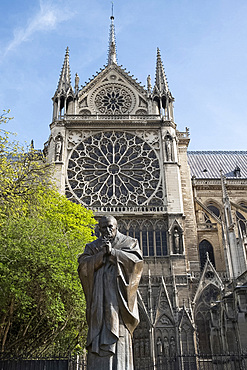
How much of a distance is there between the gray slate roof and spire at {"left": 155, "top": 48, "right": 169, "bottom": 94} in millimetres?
9798

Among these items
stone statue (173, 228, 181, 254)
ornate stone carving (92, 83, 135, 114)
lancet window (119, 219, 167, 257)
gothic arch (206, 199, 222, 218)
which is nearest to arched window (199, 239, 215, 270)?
stone statue (173, 228, 181, 254)

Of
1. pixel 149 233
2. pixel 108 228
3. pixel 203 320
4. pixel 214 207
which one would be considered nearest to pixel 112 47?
pixel 214 207

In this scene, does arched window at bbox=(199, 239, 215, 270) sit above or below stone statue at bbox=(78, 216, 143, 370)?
above

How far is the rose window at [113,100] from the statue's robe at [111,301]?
88.5 ft

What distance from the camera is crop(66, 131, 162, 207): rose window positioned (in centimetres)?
2764

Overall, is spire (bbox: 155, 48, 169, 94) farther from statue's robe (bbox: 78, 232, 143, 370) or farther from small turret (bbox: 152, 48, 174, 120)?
statue's robe (bbox: 78, 232, 143, 370)

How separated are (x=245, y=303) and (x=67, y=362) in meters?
11.4

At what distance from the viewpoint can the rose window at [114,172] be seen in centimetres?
2764

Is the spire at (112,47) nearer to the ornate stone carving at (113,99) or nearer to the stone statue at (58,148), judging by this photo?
the ornate stone carving at (113,99)

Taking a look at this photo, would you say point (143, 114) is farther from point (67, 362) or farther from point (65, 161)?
point (67, 362)

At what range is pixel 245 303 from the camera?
19.1 metres

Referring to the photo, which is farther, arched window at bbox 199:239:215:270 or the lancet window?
arched window at bbox 199:239:215:270

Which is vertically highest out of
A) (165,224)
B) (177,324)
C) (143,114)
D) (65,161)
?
(143,114)

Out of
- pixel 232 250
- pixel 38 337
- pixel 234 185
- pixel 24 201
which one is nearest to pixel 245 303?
pixel 232 250
